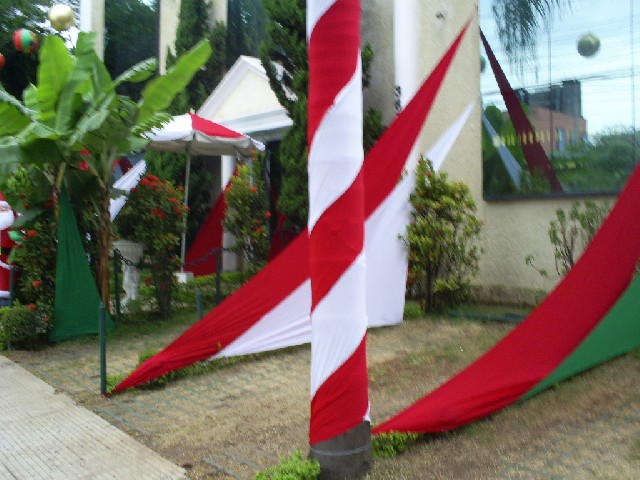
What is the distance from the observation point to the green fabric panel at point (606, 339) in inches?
190

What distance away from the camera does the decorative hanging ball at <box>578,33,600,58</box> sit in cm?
823

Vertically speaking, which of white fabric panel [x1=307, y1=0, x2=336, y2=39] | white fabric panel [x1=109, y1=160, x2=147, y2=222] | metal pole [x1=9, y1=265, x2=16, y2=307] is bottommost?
metal pole [x1=9, y1=265, x2=16, y2=307]

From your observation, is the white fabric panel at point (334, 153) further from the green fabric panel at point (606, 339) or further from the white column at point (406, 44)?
the white column at point (406, 44)

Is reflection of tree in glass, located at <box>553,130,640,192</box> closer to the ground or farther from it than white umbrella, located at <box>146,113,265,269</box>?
closer to the ground

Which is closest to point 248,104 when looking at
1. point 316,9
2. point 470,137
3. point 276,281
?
point 470,137

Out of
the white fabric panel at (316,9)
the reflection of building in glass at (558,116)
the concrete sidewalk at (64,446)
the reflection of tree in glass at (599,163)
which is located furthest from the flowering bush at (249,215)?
the white fabric panel at (316,9)

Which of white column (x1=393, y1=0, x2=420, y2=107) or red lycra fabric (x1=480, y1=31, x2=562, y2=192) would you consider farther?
white column (x1=393, y1=0, x2=420, y2=107)

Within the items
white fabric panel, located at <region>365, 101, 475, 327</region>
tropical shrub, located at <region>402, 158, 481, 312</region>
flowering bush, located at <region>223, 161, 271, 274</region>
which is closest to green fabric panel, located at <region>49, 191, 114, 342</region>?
flowering bush, located at <region>223, 161, 271, 274</region>

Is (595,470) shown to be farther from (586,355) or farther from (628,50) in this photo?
(628,50)

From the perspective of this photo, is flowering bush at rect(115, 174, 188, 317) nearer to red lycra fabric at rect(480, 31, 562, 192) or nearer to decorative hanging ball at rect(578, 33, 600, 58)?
red lycra fabric at rect(480, 31, 562, 192)

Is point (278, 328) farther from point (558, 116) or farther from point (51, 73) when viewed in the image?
point (558, 116)

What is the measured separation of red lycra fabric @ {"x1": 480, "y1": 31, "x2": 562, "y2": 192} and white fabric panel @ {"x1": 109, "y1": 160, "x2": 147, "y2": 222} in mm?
5204

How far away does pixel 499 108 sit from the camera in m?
9.16

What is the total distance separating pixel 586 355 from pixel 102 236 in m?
6.09
